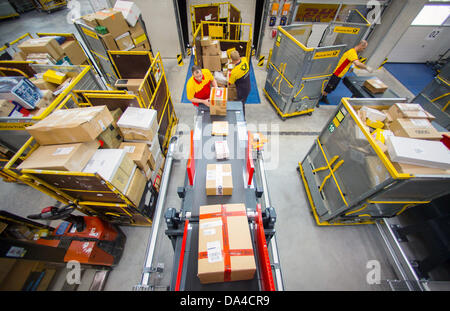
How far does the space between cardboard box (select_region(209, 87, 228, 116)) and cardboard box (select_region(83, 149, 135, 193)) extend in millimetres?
1811

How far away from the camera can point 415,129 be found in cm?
235

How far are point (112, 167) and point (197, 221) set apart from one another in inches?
57.1

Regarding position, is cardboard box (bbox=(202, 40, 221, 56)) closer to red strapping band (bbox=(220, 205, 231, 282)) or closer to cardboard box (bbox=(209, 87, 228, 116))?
cardboard box (bbox=(209, 87, 228, 116))

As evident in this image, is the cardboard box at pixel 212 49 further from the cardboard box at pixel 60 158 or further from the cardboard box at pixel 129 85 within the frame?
the cardboard box at pixel 60 158

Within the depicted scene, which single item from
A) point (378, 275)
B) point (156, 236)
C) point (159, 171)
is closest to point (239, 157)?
point (156, 236)

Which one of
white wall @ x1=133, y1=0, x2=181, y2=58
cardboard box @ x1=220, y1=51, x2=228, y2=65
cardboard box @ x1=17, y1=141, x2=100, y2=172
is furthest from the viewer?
white wall @ x1=133, y1=0, x2=181, y2=58

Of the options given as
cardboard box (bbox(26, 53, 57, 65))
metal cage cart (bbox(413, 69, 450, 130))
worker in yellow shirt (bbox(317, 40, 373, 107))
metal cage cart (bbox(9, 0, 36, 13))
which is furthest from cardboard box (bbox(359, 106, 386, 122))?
metal cage cart (bbox(9, 0, 36, 13))

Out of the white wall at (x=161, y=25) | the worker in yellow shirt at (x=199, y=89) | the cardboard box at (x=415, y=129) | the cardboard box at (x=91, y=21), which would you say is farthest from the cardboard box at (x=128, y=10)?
the cardboard box at (x=415, y=129)

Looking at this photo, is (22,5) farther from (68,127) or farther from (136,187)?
(136,187)

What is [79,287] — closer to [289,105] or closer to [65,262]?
[65,262]

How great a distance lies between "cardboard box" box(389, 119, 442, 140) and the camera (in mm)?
2283
